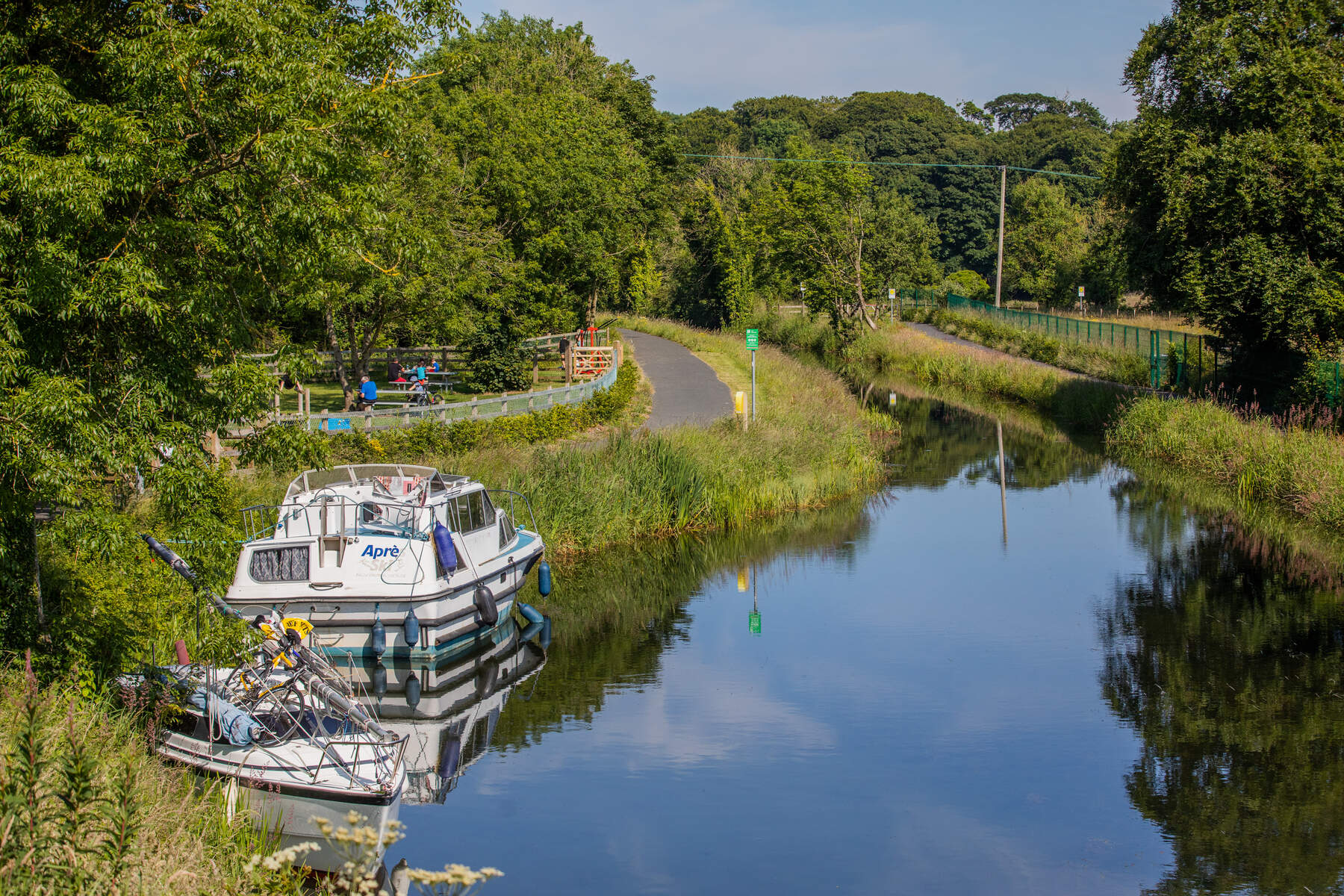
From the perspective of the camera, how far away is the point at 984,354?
50.2m

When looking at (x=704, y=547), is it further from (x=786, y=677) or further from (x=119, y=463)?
(x=119, y=463)

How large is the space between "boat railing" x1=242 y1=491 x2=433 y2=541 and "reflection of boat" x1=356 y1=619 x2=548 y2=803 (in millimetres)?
1906

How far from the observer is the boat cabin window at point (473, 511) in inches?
659

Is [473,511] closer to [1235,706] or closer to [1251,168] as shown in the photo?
[1235,706]

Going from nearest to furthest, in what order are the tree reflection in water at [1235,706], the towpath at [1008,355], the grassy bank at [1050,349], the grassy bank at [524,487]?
the tree reflection in water at [1235,706]
the grassy bank at [524,487]
the towpath at [1008,355]
the grassy bank at [1050,349]

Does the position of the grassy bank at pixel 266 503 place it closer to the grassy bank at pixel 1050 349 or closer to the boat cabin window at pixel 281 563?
the boat cabin window at pixel 281 563

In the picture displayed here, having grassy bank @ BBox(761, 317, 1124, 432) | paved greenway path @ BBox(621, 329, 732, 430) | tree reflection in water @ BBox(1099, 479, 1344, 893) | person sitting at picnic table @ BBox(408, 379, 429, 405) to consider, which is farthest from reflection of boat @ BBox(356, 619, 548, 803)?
grassy bank @ BBox(761, 317, 1124, 432)

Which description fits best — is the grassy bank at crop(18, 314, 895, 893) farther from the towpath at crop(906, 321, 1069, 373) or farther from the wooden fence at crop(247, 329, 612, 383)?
the towpath at crop(906, 321, 1069, 373)

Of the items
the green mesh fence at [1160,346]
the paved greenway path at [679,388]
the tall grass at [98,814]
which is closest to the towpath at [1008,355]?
the green mesh fence at [1160,346]

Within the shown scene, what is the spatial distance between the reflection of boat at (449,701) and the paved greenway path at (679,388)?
12.2 metres

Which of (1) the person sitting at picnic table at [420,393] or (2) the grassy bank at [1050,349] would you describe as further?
(2) the grassy bank at [1050,349]

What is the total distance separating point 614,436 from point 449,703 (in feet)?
35.2

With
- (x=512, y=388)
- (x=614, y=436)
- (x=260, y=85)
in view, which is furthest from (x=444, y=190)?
(x=260, y=85)

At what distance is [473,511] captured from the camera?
56.4 feet
